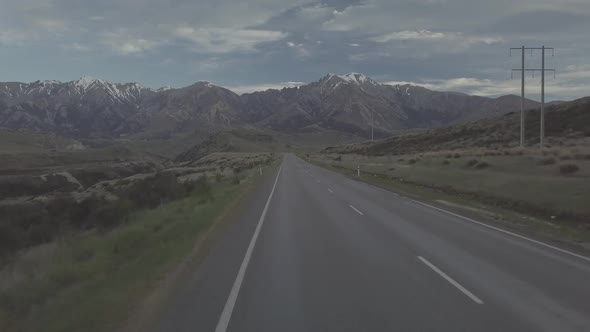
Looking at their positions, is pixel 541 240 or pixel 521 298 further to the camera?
pixel 541 240

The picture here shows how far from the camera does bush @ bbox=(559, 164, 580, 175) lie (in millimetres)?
25344

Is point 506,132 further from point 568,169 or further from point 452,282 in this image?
point 452,282

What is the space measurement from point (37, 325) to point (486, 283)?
22.0 feet

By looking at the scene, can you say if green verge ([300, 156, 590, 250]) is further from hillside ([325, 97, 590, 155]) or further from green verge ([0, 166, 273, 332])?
hillside ([325, 97, 590, 155])

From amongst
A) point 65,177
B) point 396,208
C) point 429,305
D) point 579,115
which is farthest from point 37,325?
point 579,115

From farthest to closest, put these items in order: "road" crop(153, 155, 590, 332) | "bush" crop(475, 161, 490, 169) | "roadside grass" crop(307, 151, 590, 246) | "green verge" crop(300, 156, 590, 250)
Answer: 1. "bush" crop(475, 161, 490, 169)
2. "roadside grass" crop(307, 151, 590, 246)
3. "green verge" crop(300, 156, 590, 250)
4. "road" crop(153, 155, 590, 332)

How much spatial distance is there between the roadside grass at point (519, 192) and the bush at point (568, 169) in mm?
223

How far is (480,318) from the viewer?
6590 mm

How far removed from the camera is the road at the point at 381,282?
21.4ft

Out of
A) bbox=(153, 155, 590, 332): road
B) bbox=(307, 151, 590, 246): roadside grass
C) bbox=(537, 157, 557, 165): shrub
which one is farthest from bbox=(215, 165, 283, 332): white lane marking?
bbox=(537, 157, 557, 165): shrub

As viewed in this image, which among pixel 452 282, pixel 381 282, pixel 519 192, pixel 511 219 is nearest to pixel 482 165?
pixel 519 192

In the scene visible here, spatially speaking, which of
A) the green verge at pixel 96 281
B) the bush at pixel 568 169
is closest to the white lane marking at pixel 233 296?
the green verge at pixel 96 281

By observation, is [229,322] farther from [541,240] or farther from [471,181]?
[471,181]

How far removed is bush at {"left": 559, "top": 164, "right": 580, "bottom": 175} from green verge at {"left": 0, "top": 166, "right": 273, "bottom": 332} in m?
19.5
